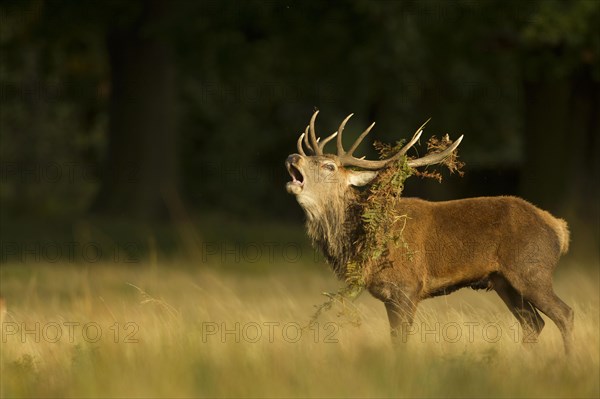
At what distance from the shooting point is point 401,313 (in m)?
9.48

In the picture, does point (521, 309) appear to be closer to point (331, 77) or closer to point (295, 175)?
point (295, 175)

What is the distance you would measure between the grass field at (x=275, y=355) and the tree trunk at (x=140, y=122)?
11163mm

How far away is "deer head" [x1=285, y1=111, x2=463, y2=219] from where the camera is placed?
9.64m

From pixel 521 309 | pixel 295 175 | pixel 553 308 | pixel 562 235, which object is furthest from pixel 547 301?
pixel 295 175

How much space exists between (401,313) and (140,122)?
1471 cm

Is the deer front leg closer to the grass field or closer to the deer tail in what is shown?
the grass field

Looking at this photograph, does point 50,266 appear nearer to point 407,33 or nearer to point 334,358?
point 407,33

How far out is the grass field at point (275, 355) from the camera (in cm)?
752

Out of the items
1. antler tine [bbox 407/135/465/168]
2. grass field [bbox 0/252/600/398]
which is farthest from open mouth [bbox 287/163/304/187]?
grass field [bbox 0/252/600/398]

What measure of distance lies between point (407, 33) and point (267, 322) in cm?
974

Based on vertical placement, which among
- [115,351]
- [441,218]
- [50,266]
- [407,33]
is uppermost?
[407,33]

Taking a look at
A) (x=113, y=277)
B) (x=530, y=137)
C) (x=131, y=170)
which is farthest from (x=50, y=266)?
(x=530, y=137)

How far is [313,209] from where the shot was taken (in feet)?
32.2

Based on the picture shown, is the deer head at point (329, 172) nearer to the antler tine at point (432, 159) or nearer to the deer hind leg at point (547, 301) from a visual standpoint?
the antler tine at point (432, 159)
